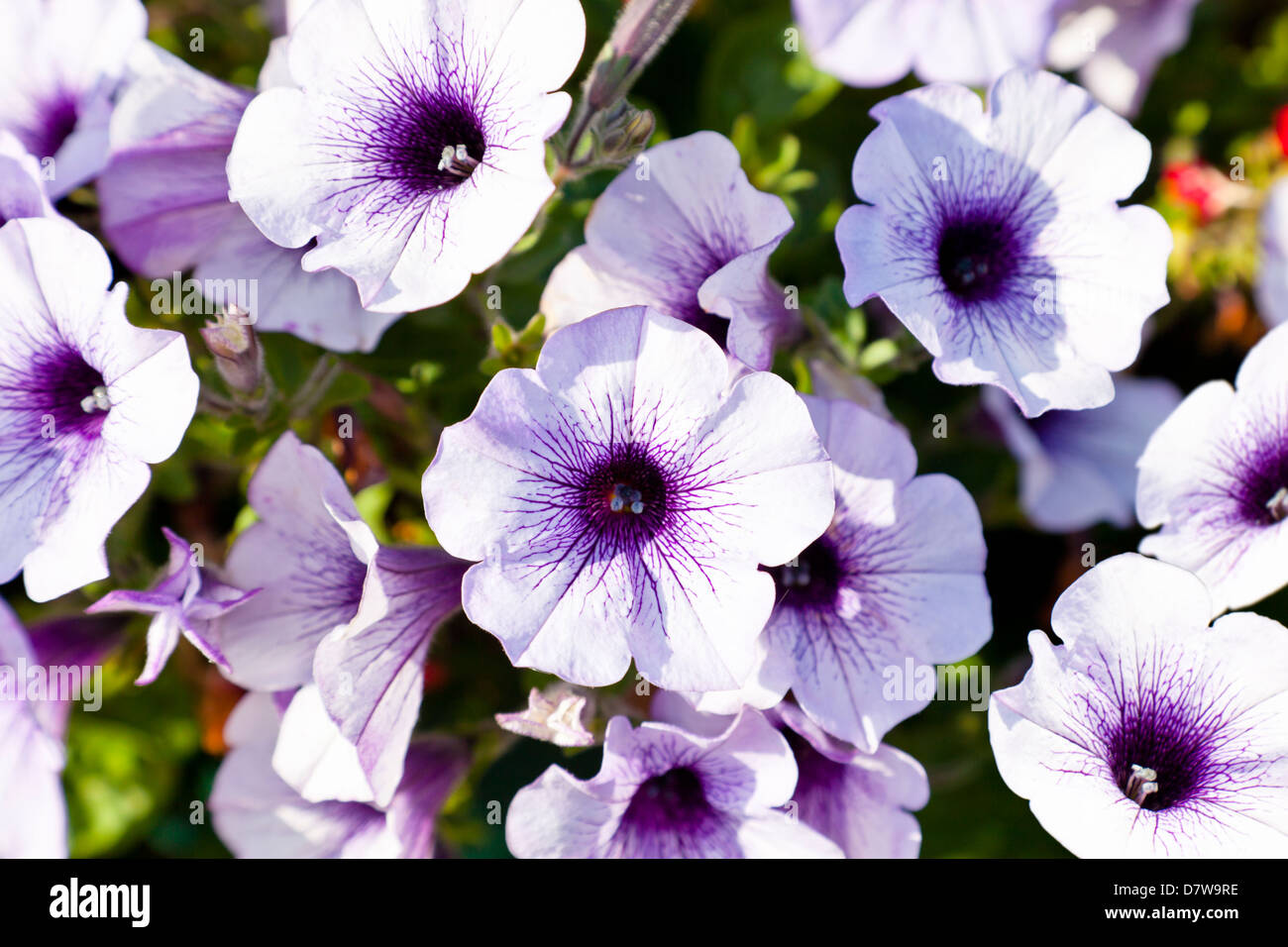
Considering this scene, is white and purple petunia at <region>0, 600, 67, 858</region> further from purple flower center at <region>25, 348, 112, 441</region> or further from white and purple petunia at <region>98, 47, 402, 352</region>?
white and purple petunia at <region>98, 47, 402, 352</region>

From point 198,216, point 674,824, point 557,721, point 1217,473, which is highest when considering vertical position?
point 198,216

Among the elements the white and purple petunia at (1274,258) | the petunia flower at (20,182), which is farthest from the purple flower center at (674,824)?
the white and purple petunia at (1274,258)

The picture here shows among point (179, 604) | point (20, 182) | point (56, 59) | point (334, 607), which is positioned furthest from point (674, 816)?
point (56, 59)

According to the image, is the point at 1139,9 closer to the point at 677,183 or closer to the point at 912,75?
the point at 912,75

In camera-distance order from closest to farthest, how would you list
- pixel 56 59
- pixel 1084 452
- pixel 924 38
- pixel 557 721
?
pixel 557 721 → pixel 56 59 → pixel 924 38 → pixel 1084 452

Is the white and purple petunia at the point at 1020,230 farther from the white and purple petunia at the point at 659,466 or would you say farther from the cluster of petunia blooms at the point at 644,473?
the white and purple petunia at the point at 659,466
